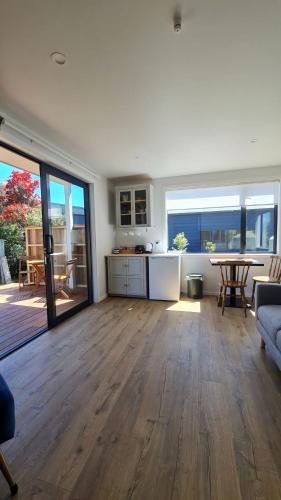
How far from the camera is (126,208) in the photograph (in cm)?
463

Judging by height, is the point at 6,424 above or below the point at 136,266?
below

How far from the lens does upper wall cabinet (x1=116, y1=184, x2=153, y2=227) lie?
447 cm

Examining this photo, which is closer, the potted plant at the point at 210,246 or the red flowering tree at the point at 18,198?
the red flowering tree at the point at 18,198

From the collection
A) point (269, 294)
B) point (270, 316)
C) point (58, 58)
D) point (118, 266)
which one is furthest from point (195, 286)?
point (58, 58)

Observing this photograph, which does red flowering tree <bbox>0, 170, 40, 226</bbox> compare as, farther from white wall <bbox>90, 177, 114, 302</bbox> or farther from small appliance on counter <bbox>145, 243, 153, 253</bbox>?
small appliance on counter <bbox>145, 243, 153, 253</bbox>

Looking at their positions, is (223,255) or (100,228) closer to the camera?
(100,228)

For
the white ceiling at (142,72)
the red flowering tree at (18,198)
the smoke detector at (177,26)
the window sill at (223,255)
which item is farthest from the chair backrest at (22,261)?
the smoke detector at (177,26)

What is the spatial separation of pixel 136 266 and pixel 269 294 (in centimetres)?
244

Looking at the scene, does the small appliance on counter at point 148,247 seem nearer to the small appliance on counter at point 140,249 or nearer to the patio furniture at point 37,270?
the small appliance on counter at point 140,249

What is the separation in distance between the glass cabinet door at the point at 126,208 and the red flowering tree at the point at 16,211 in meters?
1.56

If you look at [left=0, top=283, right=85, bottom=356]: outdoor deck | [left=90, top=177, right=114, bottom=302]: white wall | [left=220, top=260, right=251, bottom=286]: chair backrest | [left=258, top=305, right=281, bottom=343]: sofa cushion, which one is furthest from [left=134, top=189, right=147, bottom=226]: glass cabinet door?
[left=258, top=305, right=281, bottom=343]: sofa cushion

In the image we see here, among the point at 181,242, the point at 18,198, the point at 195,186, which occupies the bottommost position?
the point at 181,242

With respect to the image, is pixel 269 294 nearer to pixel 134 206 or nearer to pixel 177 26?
pixel 177 26

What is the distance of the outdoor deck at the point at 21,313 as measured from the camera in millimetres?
2831
